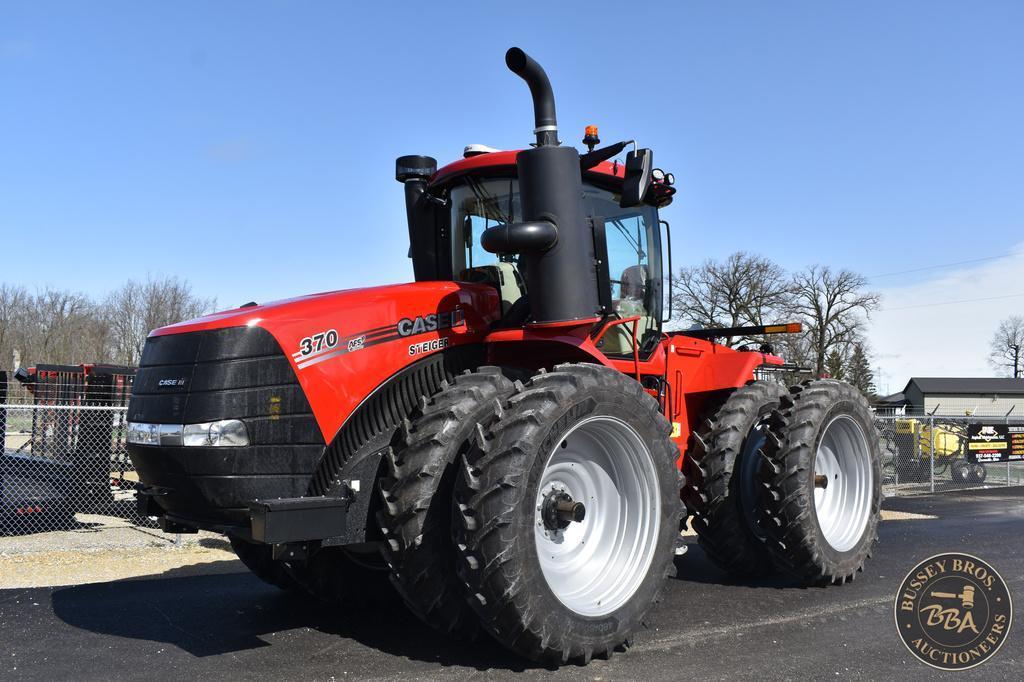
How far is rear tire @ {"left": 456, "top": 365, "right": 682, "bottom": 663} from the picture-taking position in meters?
4.12

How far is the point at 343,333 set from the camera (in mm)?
4539

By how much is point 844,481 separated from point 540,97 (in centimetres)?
428

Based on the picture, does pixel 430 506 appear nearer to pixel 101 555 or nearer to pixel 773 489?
pixel 773 489

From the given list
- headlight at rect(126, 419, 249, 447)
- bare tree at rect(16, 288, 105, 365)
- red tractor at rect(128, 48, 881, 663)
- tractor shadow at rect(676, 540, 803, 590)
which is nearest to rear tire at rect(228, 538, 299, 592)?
red tractor at rect(128, 48, 881, 663)

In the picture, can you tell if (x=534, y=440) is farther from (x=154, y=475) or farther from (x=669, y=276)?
(x=669, y=276)

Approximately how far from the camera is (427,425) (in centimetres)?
439

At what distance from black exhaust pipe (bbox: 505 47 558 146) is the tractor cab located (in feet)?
1.94

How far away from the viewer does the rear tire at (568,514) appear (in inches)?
162

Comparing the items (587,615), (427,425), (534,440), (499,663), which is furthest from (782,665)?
(427,425)

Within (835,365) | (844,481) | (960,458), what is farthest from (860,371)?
(844,481)

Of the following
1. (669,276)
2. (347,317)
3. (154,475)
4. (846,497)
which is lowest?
(846,497)

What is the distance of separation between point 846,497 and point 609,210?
3201 millimetres

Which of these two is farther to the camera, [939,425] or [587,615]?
[939,425]

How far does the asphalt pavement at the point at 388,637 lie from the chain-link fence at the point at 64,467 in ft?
14.0
